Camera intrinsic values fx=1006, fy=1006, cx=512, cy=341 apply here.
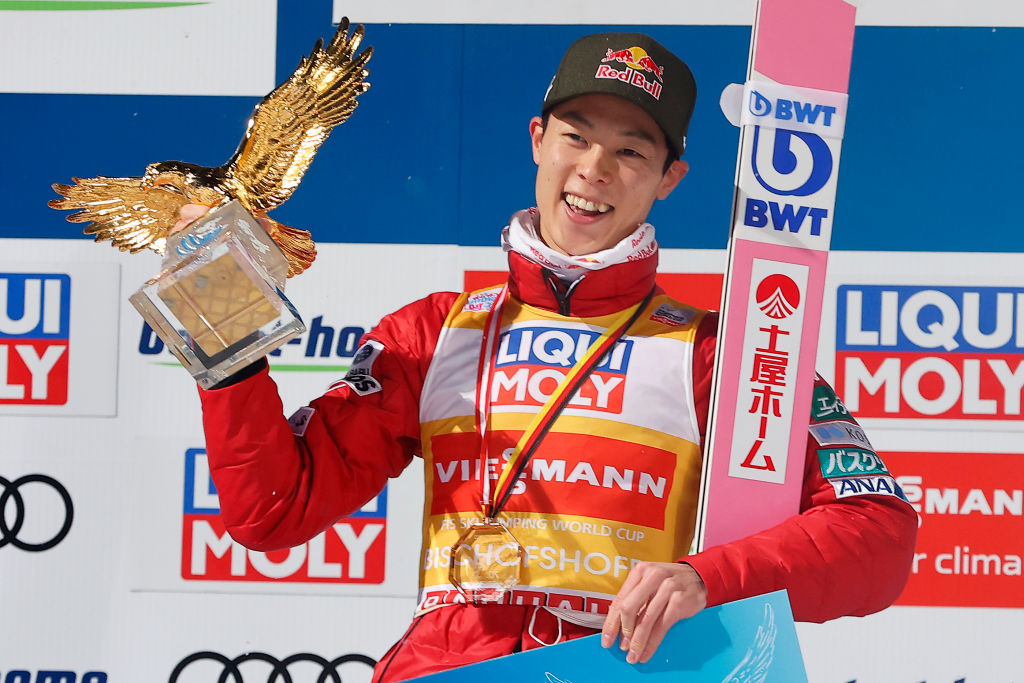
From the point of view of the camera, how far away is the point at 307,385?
2365mm

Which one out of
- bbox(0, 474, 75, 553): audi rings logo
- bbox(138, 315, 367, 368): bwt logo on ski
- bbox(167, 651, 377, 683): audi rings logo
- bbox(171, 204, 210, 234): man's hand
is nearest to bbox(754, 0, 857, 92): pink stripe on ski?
bbox(171, 204, 210, 234): man's hand

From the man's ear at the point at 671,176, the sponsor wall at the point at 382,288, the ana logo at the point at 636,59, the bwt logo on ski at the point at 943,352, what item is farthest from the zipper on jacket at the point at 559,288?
the bwt logo on ski at the point at 943,352

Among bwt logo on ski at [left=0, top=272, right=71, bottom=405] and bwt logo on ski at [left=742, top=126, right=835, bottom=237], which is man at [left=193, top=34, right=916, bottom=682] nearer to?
bwt logo on ski at [left=742, top=126, right=835, bottom=237]

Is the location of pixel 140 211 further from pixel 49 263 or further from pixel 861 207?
pixel 861 207

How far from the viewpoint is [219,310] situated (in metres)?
1.28

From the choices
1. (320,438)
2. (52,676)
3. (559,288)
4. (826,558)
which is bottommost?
(52,676)

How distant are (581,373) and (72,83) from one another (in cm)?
159

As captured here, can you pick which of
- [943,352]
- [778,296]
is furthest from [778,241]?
[943,352]

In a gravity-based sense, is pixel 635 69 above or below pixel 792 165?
above

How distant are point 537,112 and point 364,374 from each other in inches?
41.0

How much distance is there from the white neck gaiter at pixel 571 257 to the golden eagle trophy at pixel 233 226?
320mm

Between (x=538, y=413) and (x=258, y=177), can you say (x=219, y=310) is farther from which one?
(x=538, y=413)

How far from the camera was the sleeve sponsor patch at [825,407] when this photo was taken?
1.58 metres

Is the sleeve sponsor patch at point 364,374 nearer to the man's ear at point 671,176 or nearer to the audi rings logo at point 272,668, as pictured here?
the man's ear at point 671,176
